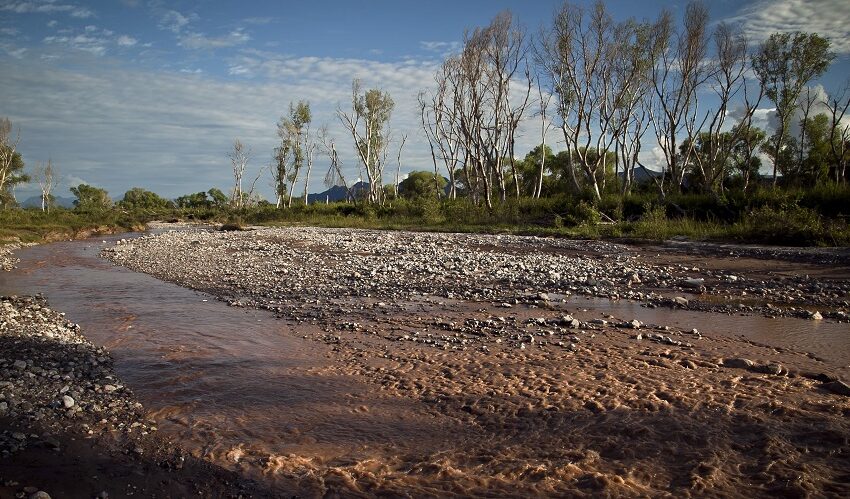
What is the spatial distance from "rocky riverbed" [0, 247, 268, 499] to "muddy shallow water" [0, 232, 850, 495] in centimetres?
17

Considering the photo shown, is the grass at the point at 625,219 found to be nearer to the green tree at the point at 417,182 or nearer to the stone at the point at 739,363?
the stone at the point at 739,363

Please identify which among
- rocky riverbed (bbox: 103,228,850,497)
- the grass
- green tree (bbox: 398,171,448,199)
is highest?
green tree (bbox: 398,171,448,199)

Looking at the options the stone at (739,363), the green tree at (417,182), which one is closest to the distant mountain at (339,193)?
the green tree at (417,182)

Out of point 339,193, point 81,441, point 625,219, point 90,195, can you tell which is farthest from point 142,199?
point 81,441

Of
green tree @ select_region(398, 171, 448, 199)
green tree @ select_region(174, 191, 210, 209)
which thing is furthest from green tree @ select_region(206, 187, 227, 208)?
green tree @ select_region(398, 171, 448, 199)

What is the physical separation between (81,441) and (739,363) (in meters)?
5.06

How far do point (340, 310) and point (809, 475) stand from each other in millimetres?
5400

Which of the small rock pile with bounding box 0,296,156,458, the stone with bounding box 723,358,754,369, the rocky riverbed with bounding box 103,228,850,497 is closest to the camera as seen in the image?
the rocky riverbed with bounding box 103,228,850,497

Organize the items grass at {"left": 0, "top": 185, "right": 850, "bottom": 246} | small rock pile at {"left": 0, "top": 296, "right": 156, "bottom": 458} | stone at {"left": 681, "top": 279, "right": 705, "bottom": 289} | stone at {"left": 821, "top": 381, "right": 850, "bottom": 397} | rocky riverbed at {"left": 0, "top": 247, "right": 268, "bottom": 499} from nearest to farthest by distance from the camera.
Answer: rocky riverbed at {"left": 0, "top": 247, "right": 268, "bottom": 499}, small rock pile at {"left": 0, "top": 296, "right": 156, "bottom": 458}, stone at {"left": 821, "top": 381, "right": 850, "bottom": 397}, stone at {"left": 681, "top": 279, "right": 705, "bottom": 289}, grass at {"left": 0, "top": 185, "right": 850, "bottom": 246}

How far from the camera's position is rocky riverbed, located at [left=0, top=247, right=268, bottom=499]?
2.56 m

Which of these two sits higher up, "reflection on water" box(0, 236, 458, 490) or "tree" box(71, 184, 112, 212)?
"tree" box(71, 184, 112, 212)

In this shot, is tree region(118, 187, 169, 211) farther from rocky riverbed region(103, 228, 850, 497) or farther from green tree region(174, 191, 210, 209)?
rocky riverbed region(103, 228, 850, 497)

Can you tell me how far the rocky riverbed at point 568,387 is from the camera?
267cm

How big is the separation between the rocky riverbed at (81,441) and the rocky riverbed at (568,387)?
29cm
